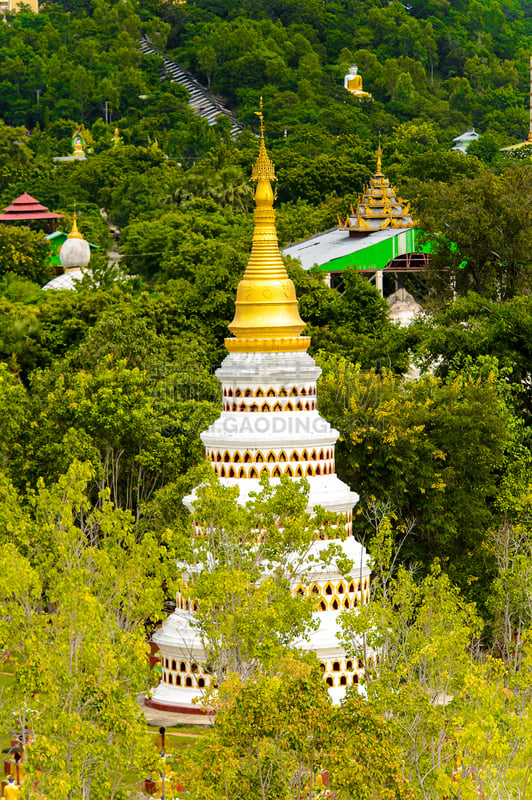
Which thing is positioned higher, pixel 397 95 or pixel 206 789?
pixel 397 95

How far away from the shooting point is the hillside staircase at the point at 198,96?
17238cm

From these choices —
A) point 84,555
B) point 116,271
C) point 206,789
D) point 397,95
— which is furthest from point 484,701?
point 397,95

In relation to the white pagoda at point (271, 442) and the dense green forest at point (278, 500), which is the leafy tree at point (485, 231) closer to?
the dense green forest at point (278, 500)

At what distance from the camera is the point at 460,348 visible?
165 feet

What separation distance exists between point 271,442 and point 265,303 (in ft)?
10.8

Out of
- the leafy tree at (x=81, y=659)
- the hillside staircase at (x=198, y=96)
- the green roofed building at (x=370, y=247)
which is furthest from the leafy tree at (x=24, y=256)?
the hillside staircase at (x=198, y=96)

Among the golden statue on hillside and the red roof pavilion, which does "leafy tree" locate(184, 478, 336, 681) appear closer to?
the red roof pavilion

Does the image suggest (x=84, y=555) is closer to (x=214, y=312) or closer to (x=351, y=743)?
(x=351, y=743)

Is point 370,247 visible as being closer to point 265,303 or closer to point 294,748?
point 265,303

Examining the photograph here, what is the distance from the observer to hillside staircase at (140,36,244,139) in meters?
172

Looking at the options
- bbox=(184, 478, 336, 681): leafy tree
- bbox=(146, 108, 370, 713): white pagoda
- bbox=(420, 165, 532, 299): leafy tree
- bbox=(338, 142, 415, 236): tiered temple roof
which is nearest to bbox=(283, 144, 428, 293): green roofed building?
bbox=(338, 142, 415, 236): tiered temple roof

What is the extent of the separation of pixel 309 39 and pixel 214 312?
13895 cm

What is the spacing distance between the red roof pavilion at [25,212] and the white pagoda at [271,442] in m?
74.1

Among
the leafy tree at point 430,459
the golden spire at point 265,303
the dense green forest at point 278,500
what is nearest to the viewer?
the dense green forest at point 278,500
